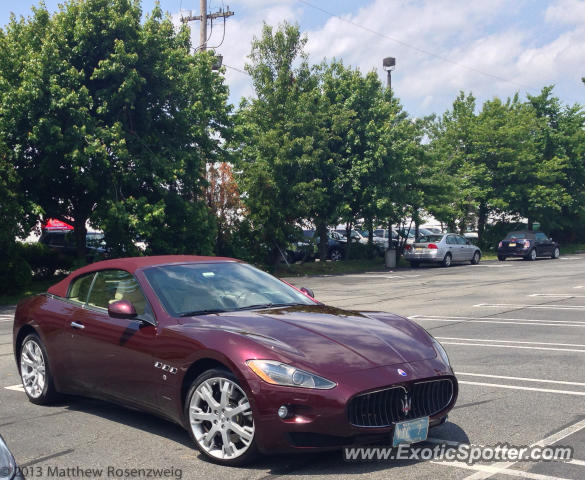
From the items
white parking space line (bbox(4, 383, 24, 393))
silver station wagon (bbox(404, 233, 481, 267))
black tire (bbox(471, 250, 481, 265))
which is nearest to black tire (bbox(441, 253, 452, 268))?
silver station wagon (bbox(404, 233, 481, 267))

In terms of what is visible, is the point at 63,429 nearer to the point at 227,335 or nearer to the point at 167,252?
the point at 227,335

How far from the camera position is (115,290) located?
6000 mm

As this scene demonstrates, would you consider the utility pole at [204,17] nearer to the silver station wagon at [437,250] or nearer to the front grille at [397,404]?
the silver station wagon at [437,250]

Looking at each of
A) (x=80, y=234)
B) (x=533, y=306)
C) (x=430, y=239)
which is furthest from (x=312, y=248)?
(x=533, y=306)

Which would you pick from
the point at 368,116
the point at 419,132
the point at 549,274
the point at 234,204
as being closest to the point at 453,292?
the point at 549,274

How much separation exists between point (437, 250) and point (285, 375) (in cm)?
2984

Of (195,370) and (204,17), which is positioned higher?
(204,17)

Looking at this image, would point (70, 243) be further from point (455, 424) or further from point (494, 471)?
point (494, 471)

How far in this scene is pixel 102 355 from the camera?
572 centimetres

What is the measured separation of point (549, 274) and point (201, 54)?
50.2 feet

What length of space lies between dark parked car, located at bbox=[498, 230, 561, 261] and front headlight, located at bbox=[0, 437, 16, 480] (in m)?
38.5

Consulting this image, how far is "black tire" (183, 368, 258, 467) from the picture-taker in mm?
4516

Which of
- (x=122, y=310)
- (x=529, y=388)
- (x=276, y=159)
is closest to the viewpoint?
(x=122, y=310)

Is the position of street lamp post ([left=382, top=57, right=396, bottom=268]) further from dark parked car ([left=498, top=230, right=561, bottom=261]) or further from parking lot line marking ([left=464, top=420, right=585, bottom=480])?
parking lot line marking ([left=464, top=420, right=585, bottom=480])
